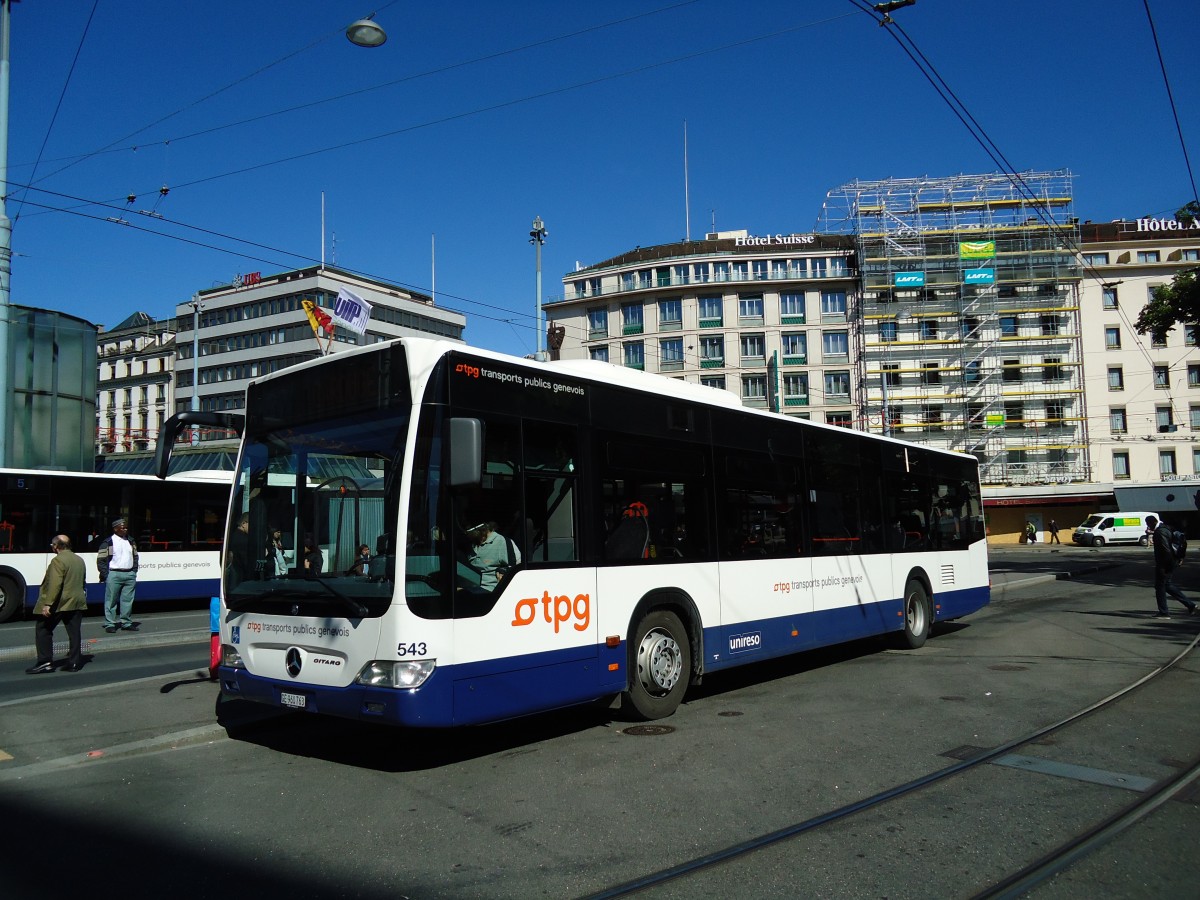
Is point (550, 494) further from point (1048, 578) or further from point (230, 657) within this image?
point (1048, 578)

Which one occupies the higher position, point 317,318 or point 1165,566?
point 317,318

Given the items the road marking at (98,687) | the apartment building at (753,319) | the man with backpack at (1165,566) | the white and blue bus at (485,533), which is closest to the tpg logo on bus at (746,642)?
the white and blue bus at (485,533)

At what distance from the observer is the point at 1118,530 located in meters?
56.6

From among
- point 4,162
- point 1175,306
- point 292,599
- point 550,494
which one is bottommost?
point 292,599

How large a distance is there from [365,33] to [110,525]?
12.6 metres

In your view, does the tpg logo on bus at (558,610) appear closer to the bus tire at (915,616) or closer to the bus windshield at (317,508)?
the bus windshield at (317,508)

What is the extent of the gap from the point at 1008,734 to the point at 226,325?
9330 centimetres

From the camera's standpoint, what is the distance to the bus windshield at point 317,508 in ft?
20.8

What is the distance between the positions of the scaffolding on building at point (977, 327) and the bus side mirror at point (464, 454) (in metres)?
63.8

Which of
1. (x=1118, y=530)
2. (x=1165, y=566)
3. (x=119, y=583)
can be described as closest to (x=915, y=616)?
(x=1165, y=566)

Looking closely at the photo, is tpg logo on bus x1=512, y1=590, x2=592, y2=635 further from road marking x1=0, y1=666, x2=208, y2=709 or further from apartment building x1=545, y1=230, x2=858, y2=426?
apartment building x1=545, y1=230, x2=858, y2=426

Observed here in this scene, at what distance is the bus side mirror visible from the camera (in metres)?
6.10

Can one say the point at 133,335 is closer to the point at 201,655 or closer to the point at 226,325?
the point at 226,325

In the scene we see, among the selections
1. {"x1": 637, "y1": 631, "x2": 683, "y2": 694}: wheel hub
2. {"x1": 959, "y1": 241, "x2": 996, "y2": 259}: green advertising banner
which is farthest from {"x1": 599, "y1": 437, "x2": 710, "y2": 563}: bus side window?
{"x1": 959, "y1": 241, "x2": 996, "y2": 259}: green advertising banner
